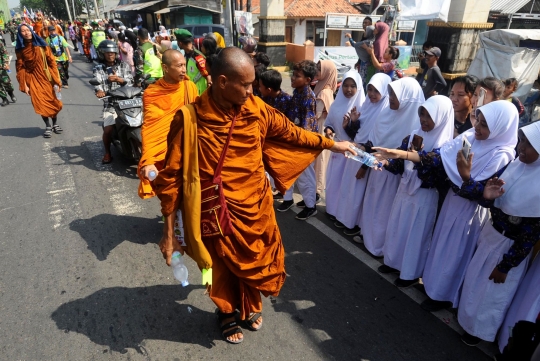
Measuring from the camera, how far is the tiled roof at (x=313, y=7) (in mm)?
27188

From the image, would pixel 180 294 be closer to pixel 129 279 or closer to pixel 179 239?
pixel 129 279

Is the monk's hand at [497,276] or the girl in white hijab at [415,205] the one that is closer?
the monk's hand at [497,276]

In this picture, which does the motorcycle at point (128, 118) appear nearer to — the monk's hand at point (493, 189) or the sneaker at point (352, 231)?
the sneaker at point (352, 231)

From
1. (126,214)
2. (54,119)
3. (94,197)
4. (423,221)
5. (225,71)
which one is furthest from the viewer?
(54,119)

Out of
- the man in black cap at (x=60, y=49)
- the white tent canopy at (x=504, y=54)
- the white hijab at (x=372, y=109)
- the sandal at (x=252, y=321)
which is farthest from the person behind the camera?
the man in black cap at (x=60, y=49)

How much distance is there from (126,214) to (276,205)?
1.83 metres

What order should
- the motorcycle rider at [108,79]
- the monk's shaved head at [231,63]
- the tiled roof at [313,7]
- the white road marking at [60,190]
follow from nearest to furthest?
1. the monk's shaved head at [231,63]
2. the white road marking at [60,190]
3. the motorcycle rider at [108,79]
4. the tiled roof at [313,7]

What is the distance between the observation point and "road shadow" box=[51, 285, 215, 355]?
263 centimetres

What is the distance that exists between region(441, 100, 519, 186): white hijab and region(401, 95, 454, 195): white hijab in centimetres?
34

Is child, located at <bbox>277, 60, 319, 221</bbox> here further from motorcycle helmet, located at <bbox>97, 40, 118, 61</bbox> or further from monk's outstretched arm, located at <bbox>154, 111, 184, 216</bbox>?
motorcycle helmet, located at <bbox>97, 40, 118, 61</bbox>

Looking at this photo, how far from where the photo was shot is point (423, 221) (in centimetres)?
295

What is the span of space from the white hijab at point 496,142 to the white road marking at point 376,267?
3.59 feet

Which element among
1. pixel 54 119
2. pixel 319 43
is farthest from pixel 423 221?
pixel 319 43

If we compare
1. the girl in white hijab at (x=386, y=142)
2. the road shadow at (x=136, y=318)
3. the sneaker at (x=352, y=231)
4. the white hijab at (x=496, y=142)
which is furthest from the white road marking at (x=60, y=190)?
the white hijab at (x=496, y=142)
